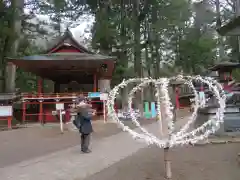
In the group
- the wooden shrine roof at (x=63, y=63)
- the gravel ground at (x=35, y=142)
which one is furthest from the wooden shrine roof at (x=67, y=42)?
the gravel ground at (x=35, y=142)

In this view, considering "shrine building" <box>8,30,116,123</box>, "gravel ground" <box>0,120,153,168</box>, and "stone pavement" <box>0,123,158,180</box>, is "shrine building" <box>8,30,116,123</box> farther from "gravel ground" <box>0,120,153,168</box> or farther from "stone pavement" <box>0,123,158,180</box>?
"stone pavement" <box>0,123,158,180</box>

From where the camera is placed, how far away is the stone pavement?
18.7ft

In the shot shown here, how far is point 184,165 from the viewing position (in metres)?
6.00

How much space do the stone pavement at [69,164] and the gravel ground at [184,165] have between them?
0.40 meters

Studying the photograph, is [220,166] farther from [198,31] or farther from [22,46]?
[198,31]

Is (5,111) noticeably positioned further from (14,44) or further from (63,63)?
(14,44)

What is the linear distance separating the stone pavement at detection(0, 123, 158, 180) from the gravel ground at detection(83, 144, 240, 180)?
0.40 meters

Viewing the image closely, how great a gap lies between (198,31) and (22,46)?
21325 millimetres

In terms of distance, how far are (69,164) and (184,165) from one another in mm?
2671

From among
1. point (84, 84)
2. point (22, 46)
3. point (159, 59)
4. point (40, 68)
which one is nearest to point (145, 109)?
point (84, 84)

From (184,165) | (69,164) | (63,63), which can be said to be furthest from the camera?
(63,63)

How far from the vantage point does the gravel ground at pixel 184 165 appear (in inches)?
205

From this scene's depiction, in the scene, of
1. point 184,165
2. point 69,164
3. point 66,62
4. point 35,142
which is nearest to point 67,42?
point 66,62

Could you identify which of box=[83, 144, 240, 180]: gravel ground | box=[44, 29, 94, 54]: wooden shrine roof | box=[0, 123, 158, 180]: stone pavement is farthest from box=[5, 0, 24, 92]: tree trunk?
box=[83, 144, 240, 180]: gravel ground
